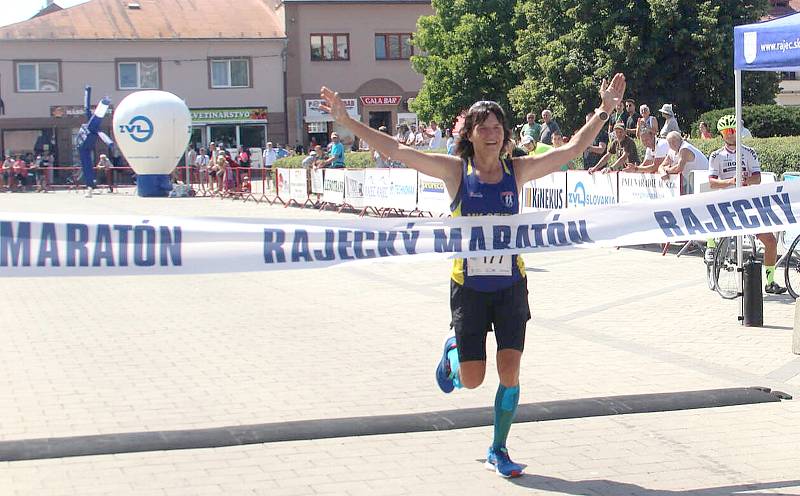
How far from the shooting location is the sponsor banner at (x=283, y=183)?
31366mm

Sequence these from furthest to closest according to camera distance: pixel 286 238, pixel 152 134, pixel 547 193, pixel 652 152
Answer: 1. pixel 152 134
2. pixel 547 193
3. pixel 652 152
4. pixel 286 238

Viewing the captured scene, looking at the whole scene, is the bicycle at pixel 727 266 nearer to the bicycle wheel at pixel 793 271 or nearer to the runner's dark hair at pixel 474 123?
the bicycle wheel at pixel 793 271

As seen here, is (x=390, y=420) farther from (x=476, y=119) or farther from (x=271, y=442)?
(x=476, y=119)

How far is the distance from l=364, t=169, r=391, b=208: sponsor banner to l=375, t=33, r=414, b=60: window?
36.5 meters

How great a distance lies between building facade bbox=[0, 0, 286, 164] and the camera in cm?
5528

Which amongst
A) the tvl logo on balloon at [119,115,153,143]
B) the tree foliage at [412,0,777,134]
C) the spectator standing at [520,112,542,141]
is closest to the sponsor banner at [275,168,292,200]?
the tvl logo on balloon at [119,115,153,143]

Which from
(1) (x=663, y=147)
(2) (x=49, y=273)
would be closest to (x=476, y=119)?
(2) (x=49, y=273)

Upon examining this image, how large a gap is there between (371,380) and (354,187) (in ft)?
59.0

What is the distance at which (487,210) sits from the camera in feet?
19.6

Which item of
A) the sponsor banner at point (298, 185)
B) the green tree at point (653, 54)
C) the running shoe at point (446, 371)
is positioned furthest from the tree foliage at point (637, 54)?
the running shoe at point (446, 371)

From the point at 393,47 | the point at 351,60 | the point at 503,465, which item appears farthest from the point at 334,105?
the point at 393,47

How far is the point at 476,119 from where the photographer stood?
5.88 m

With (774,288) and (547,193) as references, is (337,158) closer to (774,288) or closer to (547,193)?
(547,193)

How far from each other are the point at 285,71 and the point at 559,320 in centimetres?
5030
